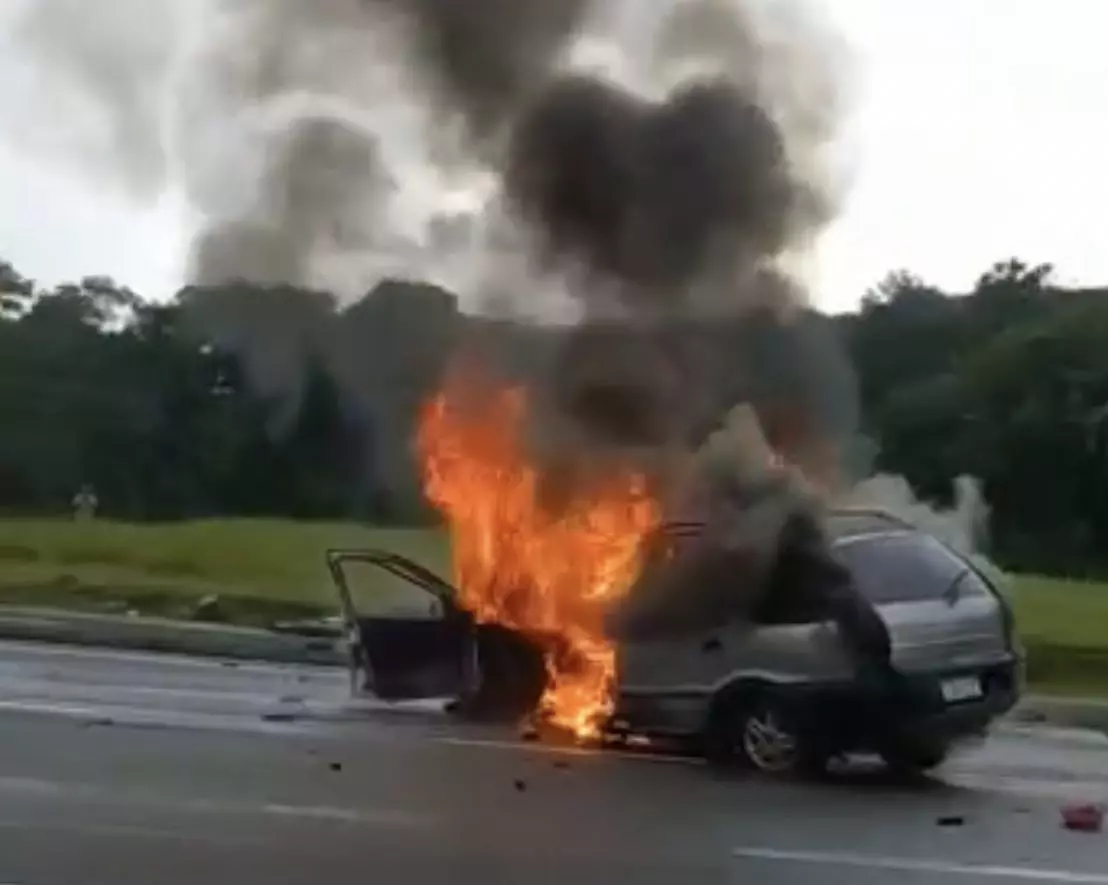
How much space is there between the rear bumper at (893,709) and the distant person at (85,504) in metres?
28.6

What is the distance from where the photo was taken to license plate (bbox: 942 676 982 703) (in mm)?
12438

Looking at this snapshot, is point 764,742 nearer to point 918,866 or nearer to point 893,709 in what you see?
point 893,709

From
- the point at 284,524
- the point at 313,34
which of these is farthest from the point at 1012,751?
the point at 284,524

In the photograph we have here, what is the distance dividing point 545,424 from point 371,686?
2.37 m

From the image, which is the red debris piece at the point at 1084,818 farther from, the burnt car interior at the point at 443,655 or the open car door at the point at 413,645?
the open car door at the point at 413,645

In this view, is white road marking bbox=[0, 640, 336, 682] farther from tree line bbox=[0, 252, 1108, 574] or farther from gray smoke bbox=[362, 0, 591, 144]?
tree line bbox=[0, 252, 1108, 574]

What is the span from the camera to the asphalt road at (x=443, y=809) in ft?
29.5

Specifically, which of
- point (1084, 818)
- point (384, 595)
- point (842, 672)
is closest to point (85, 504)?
point (384, 595)

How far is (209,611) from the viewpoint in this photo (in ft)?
80.0

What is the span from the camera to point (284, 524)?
35.2 m

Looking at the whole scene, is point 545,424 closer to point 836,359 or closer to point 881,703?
point 836,359

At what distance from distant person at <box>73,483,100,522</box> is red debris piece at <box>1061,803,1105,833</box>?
100.0 ft

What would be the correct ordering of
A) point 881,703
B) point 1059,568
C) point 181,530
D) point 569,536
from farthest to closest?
point 1059,568 → point 181,530 → point 569,536 → point 881,703

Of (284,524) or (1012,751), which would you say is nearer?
(1012,751)
